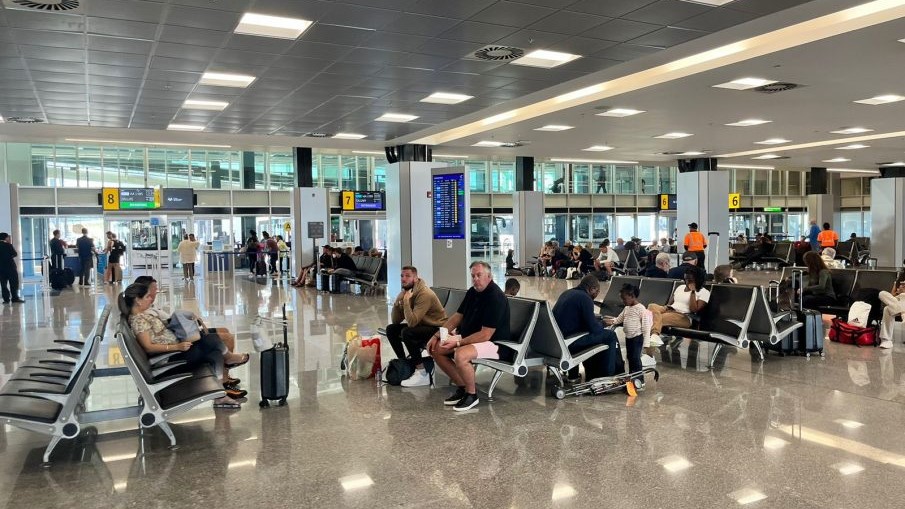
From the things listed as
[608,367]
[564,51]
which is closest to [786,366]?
[608,367]

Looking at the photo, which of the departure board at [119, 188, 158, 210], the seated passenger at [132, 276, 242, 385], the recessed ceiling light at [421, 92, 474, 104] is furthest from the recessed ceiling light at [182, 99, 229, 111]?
the departure board at [119, 188, 158, 210]

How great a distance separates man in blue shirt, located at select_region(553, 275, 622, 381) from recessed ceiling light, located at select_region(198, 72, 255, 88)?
19.2 feet

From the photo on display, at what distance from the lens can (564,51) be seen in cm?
880

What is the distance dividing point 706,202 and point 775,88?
1258cm

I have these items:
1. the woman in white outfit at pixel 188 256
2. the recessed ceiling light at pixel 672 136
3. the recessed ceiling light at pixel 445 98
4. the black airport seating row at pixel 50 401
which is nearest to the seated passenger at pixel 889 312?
the recessed ceiling light at pixel 445 98

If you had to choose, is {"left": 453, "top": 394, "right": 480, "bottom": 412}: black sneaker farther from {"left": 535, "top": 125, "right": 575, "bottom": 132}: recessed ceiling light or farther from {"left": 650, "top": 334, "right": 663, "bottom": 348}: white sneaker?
{"left": 535, "top": 125, "right": 575, "bottom": 132}: recessed ceiling light

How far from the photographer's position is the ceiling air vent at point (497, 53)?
862 centimetres

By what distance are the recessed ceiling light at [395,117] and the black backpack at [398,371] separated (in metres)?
7.47

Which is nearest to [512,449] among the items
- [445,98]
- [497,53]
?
[497,53]

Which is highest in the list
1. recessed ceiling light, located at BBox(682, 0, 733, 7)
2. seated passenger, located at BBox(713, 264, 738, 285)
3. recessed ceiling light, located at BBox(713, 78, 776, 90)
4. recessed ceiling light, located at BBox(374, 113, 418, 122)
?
recessed ceiling light, located at BBox(682, 0, 733, 7)

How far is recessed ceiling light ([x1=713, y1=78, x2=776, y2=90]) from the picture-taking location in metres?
10.8

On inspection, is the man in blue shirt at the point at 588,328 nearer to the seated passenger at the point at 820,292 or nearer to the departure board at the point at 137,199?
the seated passenger at the point at 820,292

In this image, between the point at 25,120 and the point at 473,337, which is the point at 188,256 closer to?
the point at 25,120

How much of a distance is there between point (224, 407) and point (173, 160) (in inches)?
1052
